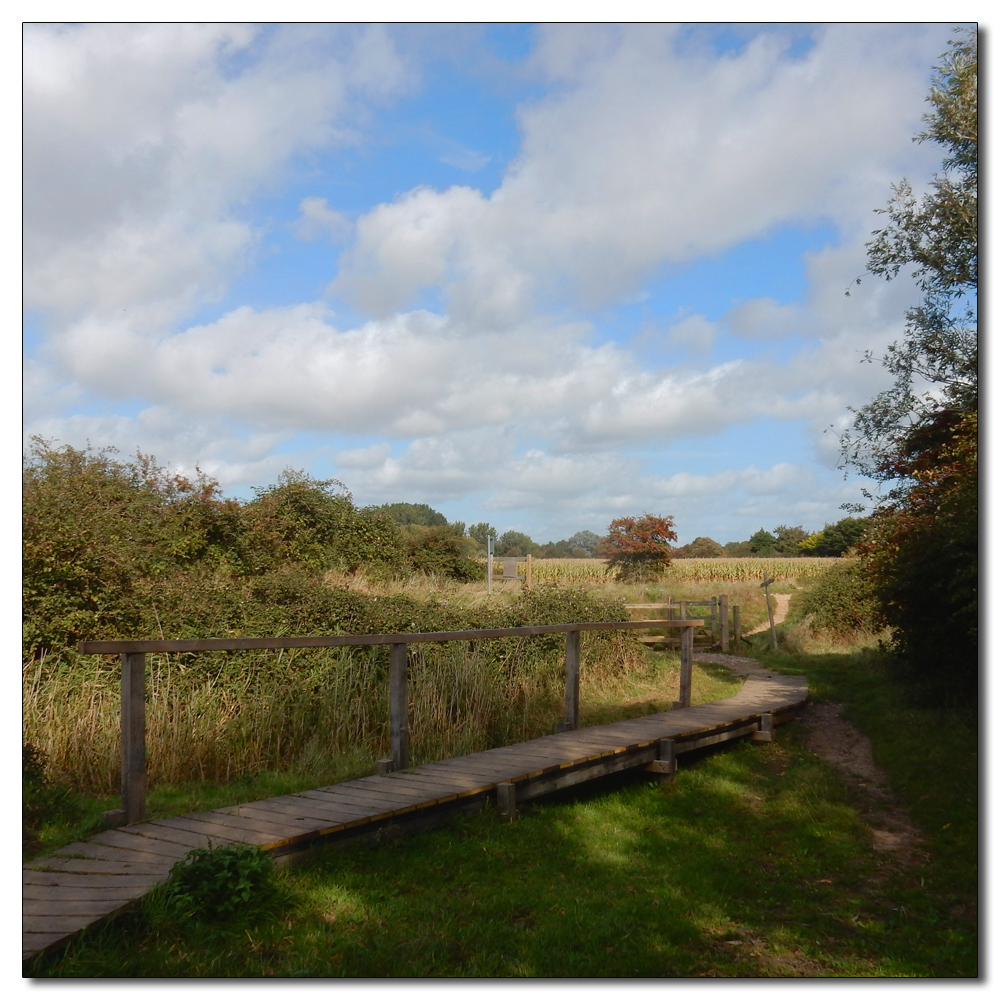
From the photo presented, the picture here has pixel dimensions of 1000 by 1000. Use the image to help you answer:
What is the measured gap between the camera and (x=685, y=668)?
32.1 ft

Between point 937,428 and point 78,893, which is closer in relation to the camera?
point 78,893

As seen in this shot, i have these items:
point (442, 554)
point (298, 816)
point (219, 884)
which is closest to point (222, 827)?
point (298, 816)

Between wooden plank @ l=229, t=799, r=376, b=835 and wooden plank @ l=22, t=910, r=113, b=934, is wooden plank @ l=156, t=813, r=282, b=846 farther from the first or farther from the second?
wooden plank @ l=22, t=910, r=113, b=934

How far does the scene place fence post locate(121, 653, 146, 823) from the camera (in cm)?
469

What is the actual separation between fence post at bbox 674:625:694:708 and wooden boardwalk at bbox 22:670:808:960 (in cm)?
96

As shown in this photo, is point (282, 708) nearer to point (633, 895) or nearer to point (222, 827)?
point (222, 827)

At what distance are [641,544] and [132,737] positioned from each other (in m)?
31.2

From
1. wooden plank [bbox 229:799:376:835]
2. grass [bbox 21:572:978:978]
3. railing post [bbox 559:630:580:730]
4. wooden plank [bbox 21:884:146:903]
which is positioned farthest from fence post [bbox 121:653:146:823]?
railing post [bbox 559:630:580:730]

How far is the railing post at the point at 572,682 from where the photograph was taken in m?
7.89

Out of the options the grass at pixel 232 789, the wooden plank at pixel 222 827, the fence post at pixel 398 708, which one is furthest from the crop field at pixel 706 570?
the wooden plank at pixel 222 827

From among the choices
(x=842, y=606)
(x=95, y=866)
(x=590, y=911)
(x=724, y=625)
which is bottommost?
(x=724, y=625)

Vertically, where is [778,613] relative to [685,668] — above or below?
below

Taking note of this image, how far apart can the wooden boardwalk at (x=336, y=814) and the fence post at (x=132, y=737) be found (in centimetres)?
11

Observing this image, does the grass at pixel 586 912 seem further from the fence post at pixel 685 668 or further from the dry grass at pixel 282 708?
the fence post at pixel 685 668
